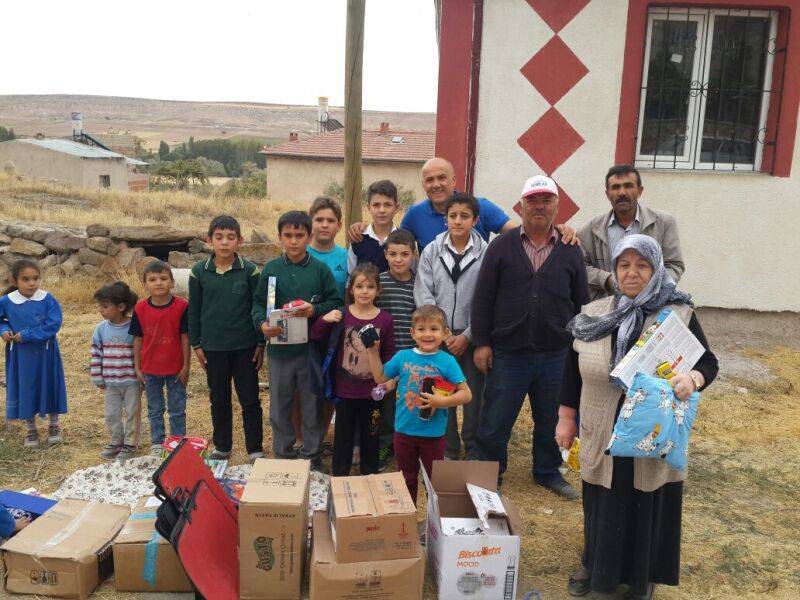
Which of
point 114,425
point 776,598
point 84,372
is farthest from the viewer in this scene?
point 84,372

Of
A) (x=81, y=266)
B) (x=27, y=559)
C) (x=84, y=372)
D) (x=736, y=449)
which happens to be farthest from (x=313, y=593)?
(x=81, y=266)

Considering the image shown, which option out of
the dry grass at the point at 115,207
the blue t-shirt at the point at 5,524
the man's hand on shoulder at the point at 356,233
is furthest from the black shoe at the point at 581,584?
the dry grass at the point at 115,207

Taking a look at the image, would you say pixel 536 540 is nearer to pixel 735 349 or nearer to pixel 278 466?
pixel 278 466

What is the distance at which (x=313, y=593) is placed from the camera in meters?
2.91

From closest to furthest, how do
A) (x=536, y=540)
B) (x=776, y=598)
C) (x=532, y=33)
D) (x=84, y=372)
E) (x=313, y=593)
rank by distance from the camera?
1. (x=313, y=593)
2. (x=776, y=598)
3. (x=536, y=540)
4. (x=532, y=33)
5. (x=84, y=372)

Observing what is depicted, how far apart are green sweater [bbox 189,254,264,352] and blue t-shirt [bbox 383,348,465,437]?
1164 mm

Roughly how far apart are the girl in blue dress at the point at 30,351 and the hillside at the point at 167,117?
316 ft

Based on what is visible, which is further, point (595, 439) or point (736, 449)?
point (736, 449)

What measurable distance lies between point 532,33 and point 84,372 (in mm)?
5259

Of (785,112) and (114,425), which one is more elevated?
(785,112)

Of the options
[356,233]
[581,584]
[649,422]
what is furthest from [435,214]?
[581,584]

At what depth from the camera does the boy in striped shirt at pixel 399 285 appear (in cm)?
407

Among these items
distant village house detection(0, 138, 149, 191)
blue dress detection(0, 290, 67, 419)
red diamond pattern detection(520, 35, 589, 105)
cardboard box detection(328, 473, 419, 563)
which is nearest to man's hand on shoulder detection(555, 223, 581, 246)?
cardboard box detection(328, 473, 419, 563)

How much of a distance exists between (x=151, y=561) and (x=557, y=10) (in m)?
5.13
